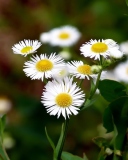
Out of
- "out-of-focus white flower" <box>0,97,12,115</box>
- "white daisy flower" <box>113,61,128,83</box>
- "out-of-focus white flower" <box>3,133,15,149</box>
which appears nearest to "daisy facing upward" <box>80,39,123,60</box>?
"white daisy flower" <box>113,61,128,83</box>

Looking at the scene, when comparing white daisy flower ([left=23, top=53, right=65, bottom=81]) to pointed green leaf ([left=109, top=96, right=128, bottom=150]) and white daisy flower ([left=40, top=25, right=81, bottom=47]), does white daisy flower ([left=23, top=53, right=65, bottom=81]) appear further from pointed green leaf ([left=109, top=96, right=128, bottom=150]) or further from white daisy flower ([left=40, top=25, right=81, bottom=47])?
white daisy flower ([left=40, top=25, right=81, bottom=47])

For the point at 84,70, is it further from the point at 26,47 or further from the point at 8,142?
the point at 8,142

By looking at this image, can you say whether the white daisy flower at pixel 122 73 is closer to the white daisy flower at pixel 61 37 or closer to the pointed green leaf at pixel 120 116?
the white daisy flower at pixel 61 37

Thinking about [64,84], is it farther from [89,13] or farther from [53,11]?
[89,13]

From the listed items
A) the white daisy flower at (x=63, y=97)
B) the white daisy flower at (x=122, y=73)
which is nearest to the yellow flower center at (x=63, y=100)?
the white daisy flower at (x=63, y=97)

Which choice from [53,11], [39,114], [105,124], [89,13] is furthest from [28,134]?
[105,124]

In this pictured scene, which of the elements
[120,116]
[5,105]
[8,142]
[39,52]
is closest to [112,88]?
[120,116]

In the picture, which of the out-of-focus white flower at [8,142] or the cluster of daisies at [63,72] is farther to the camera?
the out-of-focus white flower at [8,142]
